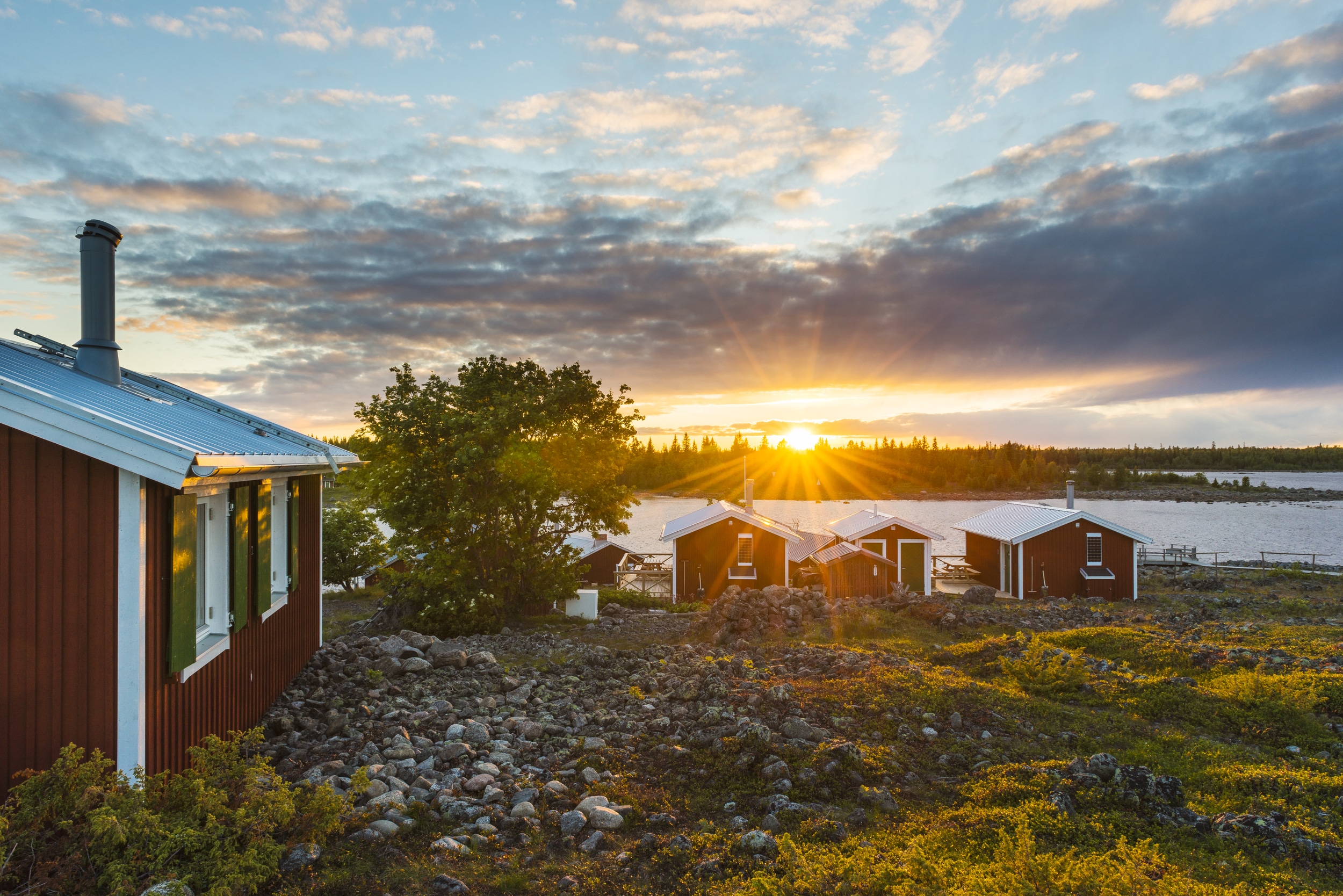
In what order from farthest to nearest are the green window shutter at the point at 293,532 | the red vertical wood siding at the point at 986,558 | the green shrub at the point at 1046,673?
the red vertical wood siding at the point at 986,558 < the green shrub at the point at 1046,673 < the green window shutter at the point at 293,532

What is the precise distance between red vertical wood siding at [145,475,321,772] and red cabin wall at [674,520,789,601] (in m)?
17.4

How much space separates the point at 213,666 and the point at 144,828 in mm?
2749

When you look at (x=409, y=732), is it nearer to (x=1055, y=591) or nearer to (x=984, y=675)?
(x=984, y=675)

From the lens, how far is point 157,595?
587cm

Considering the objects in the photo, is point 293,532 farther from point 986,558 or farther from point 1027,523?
point 986,558

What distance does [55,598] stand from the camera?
5.55 meters

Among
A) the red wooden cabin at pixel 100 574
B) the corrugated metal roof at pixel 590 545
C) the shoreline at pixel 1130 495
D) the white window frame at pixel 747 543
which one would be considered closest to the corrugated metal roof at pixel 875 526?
the white window frame at pixel 747 543

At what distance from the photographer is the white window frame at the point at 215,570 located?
717 cm

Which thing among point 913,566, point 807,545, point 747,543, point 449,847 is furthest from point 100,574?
point 913,566

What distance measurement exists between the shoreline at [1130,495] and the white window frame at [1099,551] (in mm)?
80088

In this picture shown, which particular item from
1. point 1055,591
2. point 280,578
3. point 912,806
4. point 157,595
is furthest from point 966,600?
point 157,595

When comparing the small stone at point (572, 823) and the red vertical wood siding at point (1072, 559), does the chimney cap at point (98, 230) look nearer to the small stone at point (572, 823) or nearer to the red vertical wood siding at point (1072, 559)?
the small stone at point (572, 823)

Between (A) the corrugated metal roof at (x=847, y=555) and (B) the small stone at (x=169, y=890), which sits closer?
(B) the small stone at (x=169, y=890)

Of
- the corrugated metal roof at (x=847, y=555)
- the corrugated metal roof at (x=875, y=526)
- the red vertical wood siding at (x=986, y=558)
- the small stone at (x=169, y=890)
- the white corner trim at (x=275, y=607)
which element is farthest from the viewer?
the red vertical wood siding at (x=986, y=558)
